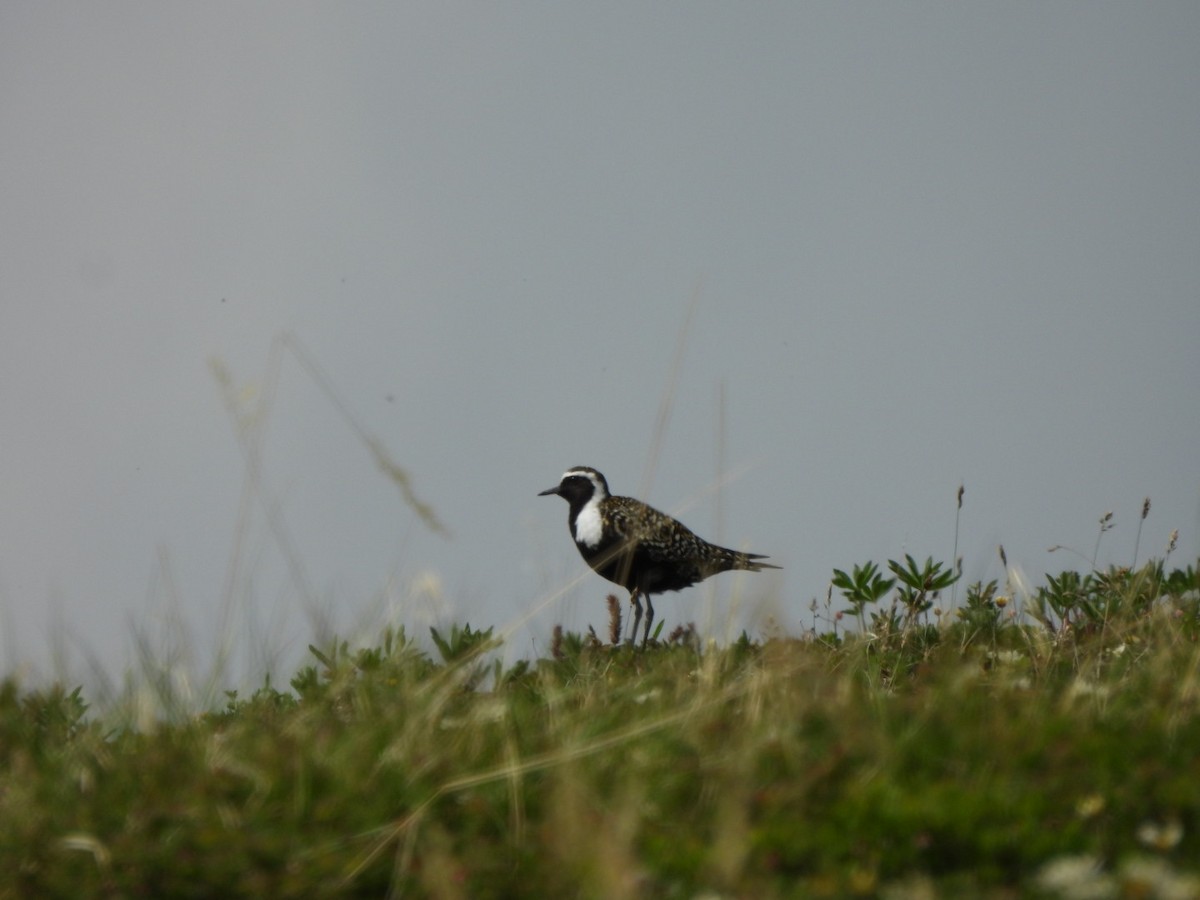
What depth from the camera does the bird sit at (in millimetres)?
10078

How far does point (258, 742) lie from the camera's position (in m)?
4.21

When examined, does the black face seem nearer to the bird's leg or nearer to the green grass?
the bird's leg

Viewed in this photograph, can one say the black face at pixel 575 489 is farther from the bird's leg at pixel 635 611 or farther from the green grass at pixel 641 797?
the green grass at pixel 641 797

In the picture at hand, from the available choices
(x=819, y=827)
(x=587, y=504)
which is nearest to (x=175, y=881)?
(x=819, y=827)

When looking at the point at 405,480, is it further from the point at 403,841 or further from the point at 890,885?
the point at 890,885

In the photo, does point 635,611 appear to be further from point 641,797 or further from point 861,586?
point 641,797

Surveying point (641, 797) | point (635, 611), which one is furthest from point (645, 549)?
point (641, 797)

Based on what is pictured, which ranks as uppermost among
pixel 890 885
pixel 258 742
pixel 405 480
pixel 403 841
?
pixel 405 480

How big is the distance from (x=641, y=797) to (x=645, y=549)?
621 centimetres

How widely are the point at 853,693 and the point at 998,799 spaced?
0.98 m

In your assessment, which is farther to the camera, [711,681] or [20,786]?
→ [711,681]

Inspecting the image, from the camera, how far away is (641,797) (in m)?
3.82

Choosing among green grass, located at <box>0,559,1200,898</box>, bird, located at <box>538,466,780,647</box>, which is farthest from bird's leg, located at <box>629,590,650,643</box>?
green grass, located at <box>0,559,1200,898</box>

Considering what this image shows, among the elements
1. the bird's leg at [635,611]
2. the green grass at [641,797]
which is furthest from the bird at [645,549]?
the green grass at [641,797]
